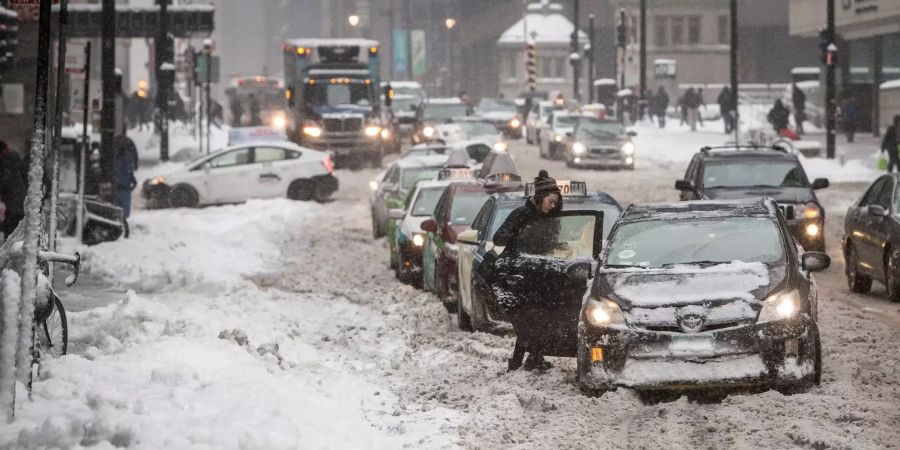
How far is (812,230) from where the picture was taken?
2075 centimetres

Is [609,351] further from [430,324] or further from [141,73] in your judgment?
[141,73]

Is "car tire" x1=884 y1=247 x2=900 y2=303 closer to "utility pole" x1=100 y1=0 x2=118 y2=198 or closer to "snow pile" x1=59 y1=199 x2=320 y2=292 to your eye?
"snow pile" x1=59 y1=199 x2=320 y2=292

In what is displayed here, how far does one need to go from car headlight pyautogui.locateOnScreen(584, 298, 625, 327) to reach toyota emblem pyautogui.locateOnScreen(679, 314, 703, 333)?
0.43 m

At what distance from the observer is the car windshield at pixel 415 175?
84.0ft

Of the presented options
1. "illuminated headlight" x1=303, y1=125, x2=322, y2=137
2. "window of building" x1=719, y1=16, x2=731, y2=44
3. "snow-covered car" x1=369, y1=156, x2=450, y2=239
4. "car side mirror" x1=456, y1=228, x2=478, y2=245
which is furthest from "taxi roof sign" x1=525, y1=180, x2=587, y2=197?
"window of building" x1=719, y1=16, x2=731, y2=44

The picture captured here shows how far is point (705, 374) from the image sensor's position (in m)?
10.6

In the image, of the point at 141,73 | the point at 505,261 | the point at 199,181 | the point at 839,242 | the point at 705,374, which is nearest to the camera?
the point at 705,374

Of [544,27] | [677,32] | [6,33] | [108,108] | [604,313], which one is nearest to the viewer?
[604,313]

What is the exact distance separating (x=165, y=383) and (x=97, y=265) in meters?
10.3

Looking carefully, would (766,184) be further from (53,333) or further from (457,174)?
(53,333)

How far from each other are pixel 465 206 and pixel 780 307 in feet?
25.5

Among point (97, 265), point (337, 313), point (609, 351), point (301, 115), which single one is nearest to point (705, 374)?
point (609, 351)

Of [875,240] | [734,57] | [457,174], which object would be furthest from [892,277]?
[734,57]

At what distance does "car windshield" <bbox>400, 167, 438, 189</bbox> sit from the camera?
25.6m
